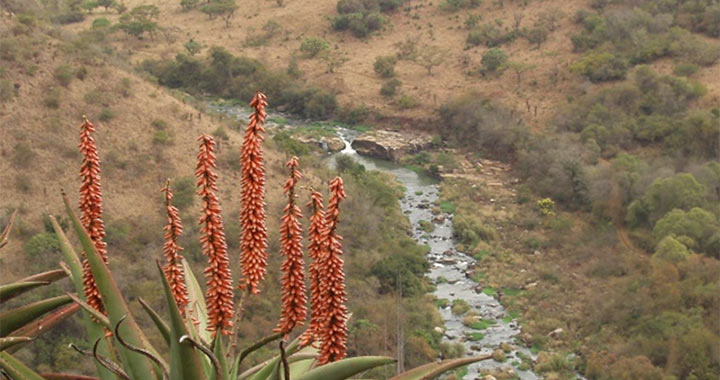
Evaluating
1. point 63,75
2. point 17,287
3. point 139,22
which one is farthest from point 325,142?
point 17,287

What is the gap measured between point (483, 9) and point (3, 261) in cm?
3719

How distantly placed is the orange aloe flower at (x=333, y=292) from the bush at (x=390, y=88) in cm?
4318

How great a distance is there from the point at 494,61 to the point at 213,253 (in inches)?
1757

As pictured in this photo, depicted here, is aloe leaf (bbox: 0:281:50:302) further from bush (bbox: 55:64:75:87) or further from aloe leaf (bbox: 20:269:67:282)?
bush (bbox: 55:64:75:87)

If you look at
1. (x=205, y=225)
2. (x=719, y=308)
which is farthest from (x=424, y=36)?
(x=205, y=225)

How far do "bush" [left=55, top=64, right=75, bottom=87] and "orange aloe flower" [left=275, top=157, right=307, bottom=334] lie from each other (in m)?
30.9

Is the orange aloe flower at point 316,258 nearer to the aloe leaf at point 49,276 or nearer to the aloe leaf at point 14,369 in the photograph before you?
the aloe leaf at point 14,369

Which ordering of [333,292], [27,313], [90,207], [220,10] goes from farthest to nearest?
[220,10] < [27,313] < [90,207] < [333,292]

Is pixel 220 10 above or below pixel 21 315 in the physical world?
below

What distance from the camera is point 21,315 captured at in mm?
4910

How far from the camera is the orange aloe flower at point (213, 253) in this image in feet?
14.4

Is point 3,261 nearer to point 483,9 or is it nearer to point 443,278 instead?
point 443,278

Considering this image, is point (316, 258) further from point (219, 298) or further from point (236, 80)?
point (236, 80)

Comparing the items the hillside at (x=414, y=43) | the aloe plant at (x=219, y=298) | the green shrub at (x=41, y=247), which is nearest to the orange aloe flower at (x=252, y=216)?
the aloe plant at (x=219, y=298)
